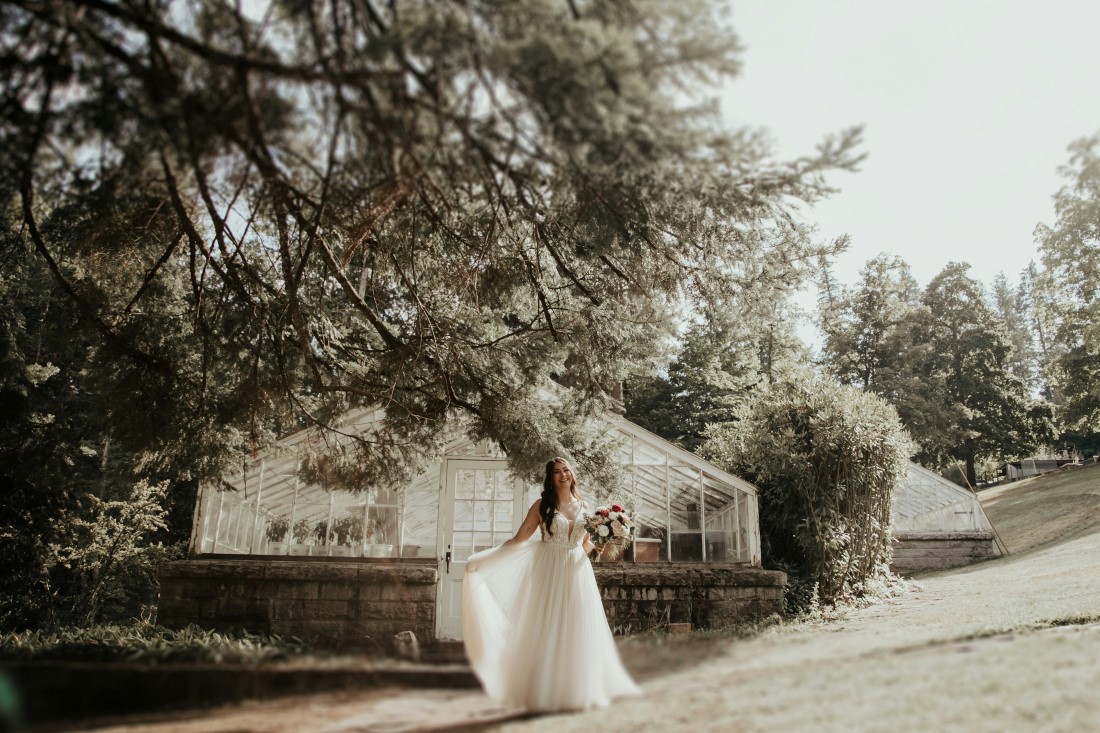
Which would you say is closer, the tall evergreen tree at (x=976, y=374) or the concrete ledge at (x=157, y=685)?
the concrete ledge at (x=157, y=685)

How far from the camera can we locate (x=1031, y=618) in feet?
27.1

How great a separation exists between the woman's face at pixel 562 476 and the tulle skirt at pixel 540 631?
52cm

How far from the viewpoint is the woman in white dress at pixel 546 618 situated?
4.28m

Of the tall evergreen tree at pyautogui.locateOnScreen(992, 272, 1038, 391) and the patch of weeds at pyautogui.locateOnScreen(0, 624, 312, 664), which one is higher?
the tall evergreen tree at pyautogui.locateOnScreen(992, 272, 1038, 391)

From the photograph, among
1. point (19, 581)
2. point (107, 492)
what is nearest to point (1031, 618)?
point (19, 581)

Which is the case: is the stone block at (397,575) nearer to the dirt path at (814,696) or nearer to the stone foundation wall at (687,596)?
the stone foundation wall at (687,596)

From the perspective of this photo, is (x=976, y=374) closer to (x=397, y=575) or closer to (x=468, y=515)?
(x=468, y=515)

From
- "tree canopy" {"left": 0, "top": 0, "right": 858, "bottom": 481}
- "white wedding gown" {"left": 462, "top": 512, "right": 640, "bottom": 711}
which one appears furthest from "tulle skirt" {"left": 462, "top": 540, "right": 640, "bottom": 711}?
"tree canopy" {"left": 0, "top": 0, "right": 858, "bottom": 481}

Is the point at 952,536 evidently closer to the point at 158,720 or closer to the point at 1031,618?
the point at 1031,618

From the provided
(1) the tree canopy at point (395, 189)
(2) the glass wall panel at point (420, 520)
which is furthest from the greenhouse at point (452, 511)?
(1) the tree canopy at point (395, 189)

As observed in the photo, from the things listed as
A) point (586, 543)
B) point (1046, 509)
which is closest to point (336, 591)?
point (586, 543)

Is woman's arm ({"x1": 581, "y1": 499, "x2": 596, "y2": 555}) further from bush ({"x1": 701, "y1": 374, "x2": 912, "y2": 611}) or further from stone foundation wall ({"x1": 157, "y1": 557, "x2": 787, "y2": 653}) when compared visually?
bush ({"x1": 701, "y1": 374, "x2": 912, "y2": 611})

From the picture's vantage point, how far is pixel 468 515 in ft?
39.0

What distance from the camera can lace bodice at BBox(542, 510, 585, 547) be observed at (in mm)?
5902
